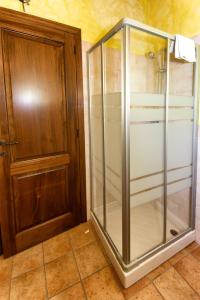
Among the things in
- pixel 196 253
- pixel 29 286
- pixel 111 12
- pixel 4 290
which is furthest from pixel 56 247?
pixel 111 12

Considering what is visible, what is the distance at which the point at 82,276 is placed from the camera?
4.55 ft

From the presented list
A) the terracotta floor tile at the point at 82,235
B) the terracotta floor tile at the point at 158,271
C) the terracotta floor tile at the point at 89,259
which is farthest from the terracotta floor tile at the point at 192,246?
the terracotta floor tile at the point at 82,235

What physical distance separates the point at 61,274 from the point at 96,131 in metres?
1.29

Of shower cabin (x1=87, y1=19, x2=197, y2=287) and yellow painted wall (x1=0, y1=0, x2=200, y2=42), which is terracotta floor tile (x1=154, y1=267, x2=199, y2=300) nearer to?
shower cabin (x1=87, y1=19, x2=197, y2=287)

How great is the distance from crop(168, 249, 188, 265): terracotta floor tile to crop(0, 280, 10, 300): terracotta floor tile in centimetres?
130

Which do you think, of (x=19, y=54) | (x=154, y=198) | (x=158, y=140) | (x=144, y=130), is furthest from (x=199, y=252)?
(x=19, y=54)

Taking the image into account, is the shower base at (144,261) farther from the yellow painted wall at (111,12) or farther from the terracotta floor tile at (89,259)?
the yellow painted wall at (111,12)

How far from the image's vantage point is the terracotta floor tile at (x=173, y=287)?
1.22m

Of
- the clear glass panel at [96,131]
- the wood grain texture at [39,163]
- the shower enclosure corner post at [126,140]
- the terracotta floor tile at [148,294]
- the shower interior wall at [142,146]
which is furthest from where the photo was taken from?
the clear glass panel at [96,131]

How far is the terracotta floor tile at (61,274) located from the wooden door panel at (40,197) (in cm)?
41

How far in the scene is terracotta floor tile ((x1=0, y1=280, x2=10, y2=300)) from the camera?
4.08 feet

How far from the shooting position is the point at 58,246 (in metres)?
1.70

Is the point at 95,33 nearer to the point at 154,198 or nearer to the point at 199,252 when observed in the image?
the point at 154,198

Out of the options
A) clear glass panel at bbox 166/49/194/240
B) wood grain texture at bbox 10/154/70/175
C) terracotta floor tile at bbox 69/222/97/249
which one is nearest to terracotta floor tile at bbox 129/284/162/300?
clear glass panel at bbox 166/49/194/240
